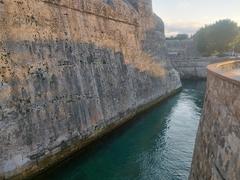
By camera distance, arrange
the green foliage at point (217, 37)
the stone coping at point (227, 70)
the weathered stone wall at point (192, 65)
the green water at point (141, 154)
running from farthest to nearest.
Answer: the green foliage at point (217, 37) → the weathered stone wall at point (192, 65) → the green water at point (141, 154) → the stone coping at point (227, 70)

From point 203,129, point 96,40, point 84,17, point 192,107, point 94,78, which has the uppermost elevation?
point 84,17

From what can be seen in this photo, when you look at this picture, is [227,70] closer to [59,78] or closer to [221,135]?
[221,135]

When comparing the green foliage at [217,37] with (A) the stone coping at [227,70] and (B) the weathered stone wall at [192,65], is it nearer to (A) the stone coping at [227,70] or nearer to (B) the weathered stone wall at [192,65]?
(B) the weathered stone wall at [192,65]

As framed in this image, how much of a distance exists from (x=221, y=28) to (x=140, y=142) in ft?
144

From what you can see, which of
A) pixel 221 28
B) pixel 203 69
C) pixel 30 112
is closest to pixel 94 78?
pixel 30 112

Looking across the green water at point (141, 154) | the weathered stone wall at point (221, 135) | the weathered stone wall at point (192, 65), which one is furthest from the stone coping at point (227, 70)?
the weathered stone wall at point (192, 65)

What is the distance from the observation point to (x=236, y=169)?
5.73 m

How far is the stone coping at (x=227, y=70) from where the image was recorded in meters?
7.15

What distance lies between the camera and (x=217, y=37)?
178 ft

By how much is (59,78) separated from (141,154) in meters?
5.46

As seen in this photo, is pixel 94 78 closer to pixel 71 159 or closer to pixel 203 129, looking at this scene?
pixel 71 159

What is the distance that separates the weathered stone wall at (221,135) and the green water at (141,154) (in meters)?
3.44

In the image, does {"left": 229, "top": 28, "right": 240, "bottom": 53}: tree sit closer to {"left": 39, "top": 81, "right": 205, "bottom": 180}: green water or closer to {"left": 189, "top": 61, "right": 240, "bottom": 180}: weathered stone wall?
{"left": 39, "top": 81, "right": 205, "bottom": 180}: green water

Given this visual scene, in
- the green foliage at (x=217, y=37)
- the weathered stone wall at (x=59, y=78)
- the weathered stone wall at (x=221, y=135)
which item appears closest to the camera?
the weathered stone wall at (x=221, y=135)
